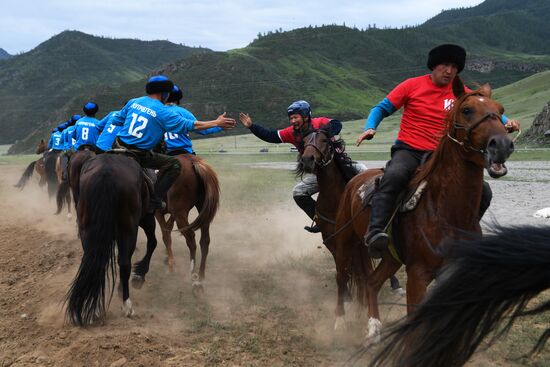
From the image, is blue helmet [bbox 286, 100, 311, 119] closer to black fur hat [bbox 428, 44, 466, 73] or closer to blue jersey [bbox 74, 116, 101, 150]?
black fur hat [bbox 428, 44, 466, 73]

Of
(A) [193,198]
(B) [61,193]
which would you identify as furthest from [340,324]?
(B) [61,193]

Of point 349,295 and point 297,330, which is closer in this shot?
point 297,330

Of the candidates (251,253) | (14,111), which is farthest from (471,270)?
(14,111)

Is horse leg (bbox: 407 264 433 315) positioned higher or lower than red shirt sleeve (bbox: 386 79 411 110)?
lower

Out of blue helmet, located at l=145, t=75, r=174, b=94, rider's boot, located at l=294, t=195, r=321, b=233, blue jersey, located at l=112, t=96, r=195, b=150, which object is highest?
blue helmet, located at l=145, t=75, r=174, b=94

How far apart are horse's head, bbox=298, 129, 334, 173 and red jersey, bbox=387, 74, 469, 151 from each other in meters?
1.22

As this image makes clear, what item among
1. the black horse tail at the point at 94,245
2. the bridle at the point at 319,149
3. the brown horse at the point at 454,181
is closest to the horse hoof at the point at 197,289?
the black horse tail at the point at 94,245

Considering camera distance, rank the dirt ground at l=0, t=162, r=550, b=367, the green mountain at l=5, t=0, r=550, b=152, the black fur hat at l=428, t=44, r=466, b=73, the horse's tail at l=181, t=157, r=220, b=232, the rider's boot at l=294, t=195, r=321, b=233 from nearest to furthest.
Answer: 1. the dirt ground at l=0, t=162, r=550, b=367
2. the black fur hat at l=428, t=44, r=466, b=73
3. the rider's boot at l=294, t=195, r=321, b=233
4. the horse's tail at l=181, t=157, r=220, b=232
5. the green mountain at l=5, t=0, r=550, b=152

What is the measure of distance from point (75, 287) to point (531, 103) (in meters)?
69.6

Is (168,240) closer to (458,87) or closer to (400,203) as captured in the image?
(400,203)

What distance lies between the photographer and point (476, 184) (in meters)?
4.43

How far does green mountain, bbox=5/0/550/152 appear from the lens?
10344cm

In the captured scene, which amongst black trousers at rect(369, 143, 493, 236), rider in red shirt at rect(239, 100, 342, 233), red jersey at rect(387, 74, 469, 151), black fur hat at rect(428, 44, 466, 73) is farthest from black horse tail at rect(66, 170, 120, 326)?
black fur hat at rect(428, 44, 466, 73)

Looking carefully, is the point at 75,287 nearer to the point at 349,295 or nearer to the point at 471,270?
the point at 349,295
